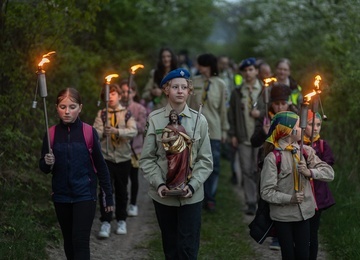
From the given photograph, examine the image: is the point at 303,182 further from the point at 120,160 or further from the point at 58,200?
the point at 120,160

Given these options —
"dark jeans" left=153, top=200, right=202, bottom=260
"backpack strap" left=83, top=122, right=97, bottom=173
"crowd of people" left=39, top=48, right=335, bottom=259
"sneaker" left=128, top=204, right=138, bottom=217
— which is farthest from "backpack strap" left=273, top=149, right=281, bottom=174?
"sneaker" left=128, top=204, right=138, bottom=217

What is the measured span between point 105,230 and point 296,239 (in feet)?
10.8

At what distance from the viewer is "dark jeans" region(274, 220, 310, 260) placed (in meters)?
6.82

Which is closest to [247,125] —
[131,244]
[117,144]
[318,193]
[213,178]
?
[213,178]

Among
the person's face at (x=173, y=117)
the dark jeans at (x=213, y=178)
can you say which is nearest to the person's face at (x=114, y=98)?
the dark jeans at (x=213, y=178)

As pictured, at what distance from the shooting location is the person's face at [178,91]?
6641 millimetres

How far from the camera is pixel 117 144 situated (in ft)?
31.4

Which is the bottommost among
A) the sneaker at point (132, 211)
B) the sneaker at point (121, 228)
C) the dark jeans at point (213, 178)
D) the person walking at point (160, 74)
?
the sneaker at point (121, 228)

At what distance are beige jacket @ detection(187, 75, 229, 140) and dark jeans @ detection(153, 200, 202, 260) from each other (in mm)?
4291

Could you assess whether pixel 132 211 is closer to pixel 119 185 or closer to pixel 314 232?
pixel 119 185

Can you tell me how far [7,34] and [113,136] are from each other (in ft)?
7.10

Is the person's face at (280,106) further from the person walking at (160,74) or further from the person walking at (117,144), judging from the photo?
the person walking at (160,74)

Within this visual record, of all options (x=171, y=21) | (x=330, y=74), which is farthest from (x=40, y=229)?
(x=171, y=21)

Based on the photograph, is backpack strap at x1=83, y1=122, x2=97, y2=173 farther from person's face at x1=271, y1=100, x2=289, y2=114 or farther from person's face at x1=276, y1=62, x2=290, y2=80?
person's face at x1=276, y1=62, x2=290, y2=80
